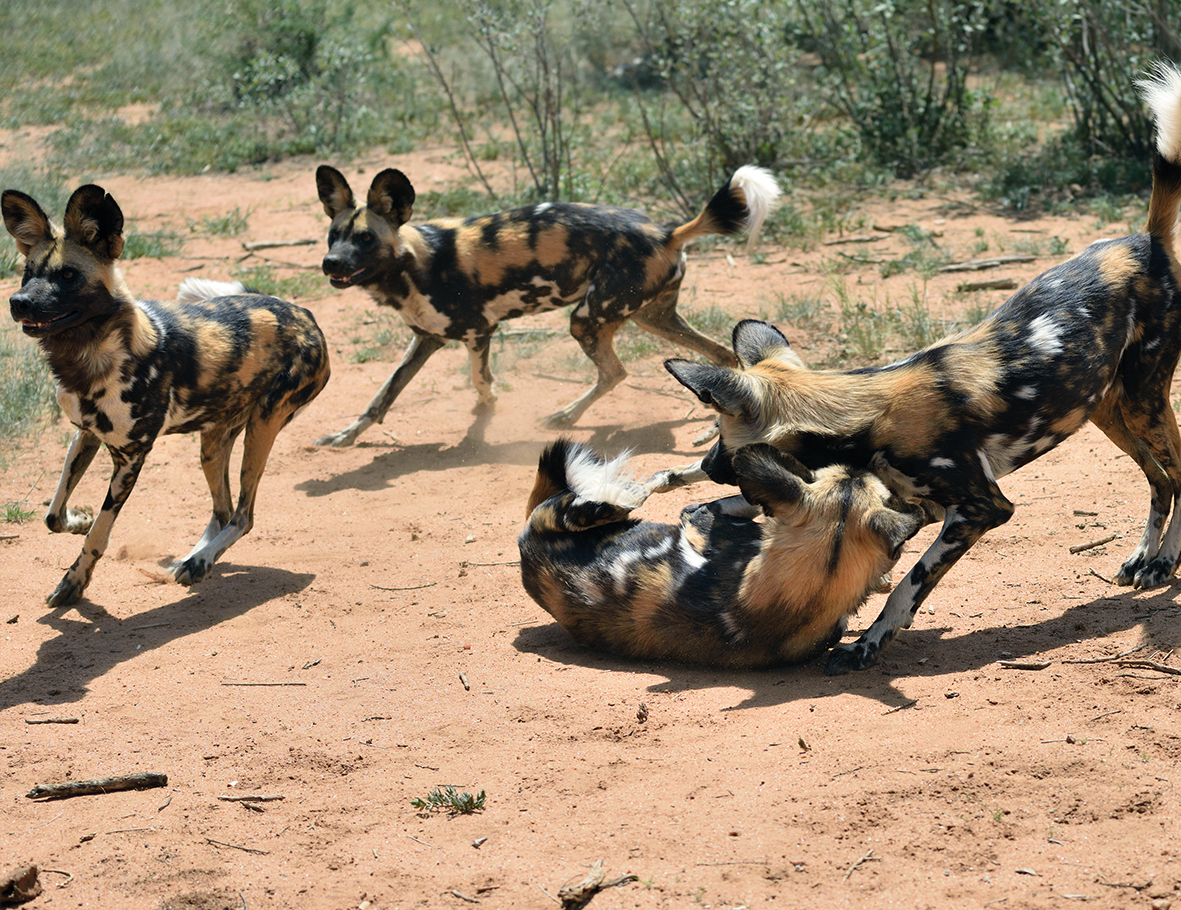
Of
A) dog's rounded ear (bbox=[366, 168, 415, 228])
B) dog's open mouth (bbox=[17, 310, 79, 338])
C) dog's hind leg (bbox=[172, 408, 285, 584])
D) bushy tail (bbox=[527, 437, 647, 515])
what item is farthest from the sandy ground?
dog's rounded ear (bbox=[366, 168, 415, 228])

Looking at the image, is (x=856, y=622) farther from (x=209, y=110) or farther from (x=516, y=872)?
(x=209, y=110)

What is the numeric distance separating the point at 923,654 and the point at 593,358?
372 cm

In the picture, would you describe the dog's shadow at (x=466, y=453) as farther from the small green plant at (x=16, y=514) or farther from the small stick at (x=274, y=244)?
the small stick at (x=274, y=244)

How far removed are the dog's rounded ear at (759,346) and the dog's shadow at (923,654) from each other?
1.13 meters

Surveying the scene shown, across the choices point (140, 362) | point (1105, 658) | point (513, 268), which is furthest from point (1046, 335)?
point (513, 268)

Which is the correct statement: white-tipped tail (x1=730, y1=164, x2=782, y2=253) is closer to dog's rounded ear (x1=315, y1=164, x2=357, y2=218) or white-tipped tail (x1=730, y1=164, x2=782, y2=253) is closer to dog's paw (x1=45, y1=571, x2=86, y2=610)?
dog's rounded ear (x1=315, y1=164, x2=357, y2=218)

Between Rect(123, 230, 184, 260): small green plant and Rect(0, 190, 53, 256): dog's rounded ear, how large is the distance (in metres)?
5.30

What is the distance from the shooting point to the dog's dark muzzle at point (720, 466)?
13.6 ft

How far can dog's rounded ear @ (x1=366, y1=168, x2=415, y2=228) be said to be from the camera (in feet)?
22.9

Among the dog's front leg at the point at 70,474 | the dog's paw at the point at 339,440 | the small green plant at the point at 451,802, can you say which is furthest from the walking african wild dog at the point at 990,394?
the dog's paw at the point at 339,440

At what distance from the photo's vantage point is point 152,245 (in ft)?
32.9

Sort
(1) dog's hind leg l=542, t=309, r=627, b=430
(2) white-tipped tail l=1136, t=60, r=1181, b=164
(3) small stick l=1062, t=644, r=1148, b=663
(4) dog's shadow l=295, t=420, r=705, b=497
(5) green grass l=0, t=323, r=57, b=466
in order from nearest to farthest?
(3) small stick l=1062, t=644, r=1148, b=663
(2) white-tipped tail l=1136, t=60, r=1181, b=164
(4) dog's shadow l=295, t=420, r=705, b=497
(5) green grass l=0, t=323, r=57, b=466
(1) dog's hind leg l=542, t=309, r=627, b=430

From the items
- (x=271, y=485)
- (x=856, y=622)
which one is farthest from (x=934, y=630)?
(x=271, y=485)

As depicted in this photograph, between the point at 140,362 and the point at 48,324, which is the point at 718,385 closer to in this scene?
the point at 140,362
